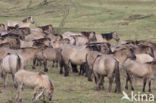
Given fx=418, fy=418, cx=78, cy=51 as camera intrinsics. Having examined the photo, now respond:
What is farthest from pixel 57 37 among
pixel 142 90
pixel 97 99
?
pixel 97 99

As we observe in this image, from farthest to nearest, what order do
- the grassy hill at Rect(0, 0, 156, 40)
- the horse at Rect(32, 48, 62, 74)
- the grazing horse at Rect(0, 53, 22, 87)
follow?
the grassy hill at Rect(0, 0, 156, 40) → the horse at Rect(32, 48, 62, 74) → the grazing horse at Rect(0, 53, 22, 87)

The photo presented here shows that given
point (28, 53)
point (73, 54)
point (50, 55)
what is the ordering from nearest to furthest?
point (28, 53)
point (73, 54)
point (50, 55)

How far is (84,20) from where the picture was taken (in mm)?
36938

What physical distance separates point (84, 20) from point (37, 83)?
89.0ft

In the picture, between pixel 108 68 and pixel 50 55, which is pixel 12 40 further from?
pixel 108 68

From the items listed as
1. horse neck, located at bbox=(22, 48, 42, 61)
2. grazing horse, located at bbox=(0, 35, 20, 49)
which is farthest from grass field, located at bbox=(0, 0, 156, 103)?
grazing horse, located at bbox=(0, 35, 20, 49)

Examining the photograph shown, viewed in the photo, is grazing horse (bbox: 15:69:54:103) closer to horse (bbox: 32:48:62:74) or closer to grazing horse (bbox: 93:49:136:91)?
grazing horse (bbox: 93:49:136:91)

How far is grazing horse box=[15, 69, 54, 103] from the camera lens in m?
9.92

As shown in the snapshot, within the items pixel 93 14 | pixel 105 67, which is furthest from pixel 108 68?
pixel 93 14

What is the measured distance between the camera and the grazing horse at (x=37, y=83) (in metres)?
9.92

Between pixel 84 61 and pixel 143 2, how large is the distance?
30.5 meters

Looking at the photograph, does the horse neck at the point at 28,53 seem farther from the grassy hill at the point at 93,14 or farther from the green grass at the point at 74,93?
the grassy hill at the point at 93,14

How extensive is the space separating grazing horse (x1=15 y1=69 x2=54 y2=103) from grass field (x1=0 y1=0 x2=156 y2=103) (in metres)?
0.52

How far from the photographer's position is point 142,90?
42.7 feet
